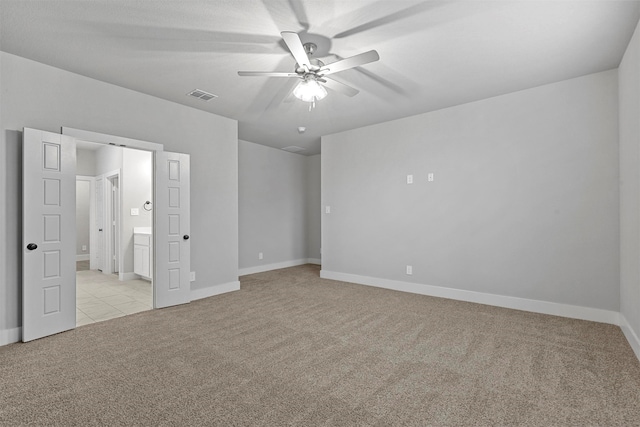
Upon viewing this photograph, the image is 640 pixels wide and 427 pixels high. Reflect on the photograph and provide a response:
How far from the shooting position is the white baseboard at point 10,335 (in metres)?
2.78

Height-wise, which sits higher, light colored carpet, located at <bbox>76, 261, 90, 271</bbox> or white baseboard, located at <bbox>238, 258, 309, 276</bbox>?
white baseboard, located at <bbox>238, 258, 309, 276</bbox>

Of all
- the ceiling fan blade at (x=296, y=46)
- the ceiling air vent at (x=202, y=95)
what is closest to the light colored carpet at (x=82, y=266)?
the ceiling air vent at (x=202, y=95)

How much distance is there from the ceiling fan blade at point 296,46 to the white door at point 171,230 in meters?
2.42

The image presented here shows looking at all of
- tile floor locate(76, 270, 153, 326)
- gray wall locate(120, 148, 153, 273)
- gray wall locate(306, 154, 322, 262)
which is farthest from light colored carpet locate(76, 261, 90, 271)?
gray wall locate(306, 154, 322, 262)

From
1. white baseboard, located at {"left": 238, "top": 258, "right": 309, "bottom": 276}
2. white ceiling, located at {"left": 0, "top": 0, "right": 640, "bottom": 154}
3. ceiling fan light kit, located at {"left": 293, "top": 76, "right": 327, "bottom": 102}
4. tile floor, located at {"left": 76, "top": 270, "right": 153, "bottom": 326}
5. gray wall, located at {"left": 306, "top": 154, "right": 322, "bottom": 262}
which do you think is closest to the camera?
white ceiling, located at {"left": 0, "top": 0, "right": 640, "bottom": 154}

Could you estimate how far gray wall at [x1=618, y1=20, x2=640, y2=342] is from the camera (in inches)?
100

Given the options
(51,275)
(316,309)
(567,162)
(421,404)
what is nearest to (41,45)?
(51,275)

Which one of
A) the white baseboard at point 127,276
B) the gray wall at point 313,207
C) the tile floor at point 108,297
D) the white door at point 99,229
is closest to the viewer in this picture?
the tile floor at point 108,297

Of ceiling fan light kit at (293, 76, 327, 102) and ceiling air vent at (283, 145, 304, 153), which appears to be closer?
ceiling fan light kit at (293, 76, 327, 102)

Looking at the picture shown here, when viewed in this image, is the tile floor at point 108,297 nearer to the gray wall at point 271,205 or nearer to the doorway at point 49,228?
the doorway at point 49,228

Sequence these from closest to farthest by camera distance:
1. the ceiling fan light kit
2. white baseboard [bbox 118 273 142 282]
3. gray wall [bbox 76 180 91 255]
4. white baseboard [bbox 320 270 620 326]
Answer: the ceiling fan light kit < white baseboard [bbox 320 270 620 326] < white baseboard [bbox 118 273 142 282] < gray wall [bbox 76 180 91 255]

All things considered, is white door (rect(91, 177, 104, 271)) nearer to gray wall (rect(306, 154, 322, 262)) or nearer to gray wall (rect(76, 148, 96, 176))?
gray wall (rect(76, 148, 96, 176))

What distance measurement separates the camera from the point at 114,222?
6363 mm

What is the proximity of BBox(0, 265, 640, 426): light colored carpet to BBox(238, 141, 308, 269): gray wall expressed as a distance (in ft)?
9.10
